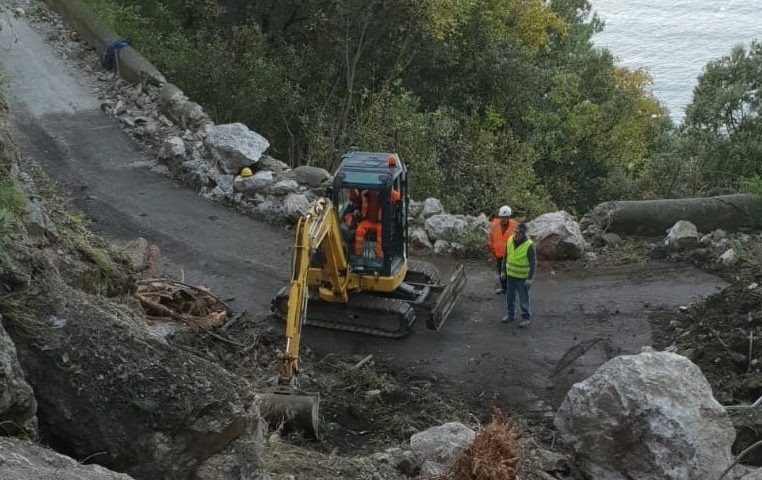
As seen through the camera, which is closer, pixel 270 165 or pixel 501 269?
pixel 501 269

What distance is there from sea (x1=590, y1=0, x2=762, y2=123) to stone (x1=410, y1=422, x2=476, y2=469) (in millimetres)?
42523

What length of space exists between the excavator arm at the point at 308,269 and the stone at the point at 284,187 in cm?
473

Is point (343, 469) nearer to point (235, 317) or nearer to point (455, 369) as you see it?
point (455, 369)

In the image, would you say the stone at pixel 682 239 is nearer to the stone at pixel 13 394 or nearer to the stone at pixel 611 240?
the stone at pixel 611 240

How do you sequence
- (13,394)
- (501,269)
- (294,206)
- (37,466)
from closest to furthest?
1. (37,466)
2. (13,394)
3. (501,269)
4. (294,206)

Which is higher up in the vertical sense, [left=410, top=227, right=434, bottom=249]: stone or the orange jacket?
the orange jacket

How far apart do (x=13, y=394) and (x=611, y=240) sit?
13.2 metres

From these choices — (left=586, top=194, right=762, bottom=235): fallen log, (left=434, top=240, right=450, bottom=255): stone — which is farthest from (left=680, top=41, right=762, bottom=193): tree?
(left=434, top=240, right=450, bottom=255): stone

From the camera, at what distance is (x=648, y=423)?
852 centimetres

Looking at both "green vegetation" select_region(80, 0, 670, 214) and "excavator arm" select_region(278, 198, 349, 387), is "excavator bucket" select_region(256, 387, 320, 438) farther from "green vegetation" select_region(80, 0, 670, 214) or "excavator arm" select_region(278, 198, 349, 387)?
"green vegetation" select_region(80, 0, 670, 214)

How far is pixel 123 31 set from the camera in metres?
23.2

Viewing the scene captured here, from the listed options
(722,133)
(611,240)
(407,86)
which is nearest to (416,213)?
(611,240)

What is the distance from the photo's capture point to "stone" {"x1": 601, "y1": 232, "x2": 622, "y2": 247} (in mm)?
16625

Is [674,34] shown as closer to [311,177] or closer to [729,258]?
[729,258]
